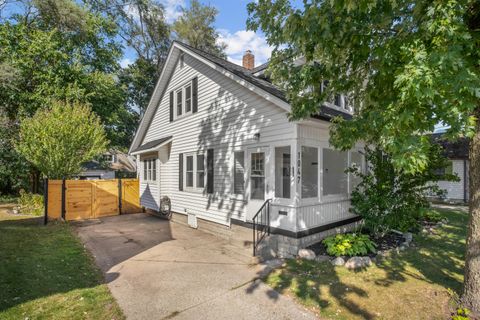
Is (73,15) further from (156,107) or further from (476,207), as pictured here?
(476,207)

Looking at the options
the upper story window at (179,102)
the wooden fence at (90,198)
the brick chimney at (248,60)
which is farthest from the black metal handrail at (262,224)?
the wooden fence at (90,198)

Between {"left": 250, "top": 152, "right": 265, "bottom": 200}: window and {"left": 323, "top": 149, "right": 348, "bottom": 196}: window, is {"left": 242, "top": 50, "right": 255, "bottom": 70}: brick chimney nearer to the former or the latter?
{"left": 323, "top": 149, "right": 348, "bottom": 196}: window

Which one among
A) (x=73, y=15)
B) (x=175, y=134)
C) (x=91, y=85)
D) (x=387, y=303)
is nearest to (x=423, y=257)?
(x=387, y=303)

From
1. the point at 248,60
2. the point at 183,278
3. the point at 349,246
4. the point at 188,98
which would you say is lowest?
the point at 183,278

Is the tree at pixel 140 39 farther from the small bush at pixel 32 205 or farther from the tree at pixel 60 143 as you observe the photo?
the tree at pixel 60 143

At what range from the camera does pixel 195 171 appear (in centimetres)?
1100

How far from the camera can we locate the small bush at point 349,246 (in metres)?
6.66

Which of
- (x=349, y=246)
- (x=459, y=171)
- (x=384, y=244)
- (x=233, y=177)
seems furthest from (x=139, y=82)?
(x=459, y=171)

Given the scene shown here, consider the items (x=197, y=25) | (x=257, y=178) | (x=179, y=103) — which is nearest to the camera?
(x=257, y=178)

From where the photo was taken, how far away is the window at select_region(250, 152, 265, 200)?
26.6 feet

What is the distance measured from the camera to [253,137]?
823 cm

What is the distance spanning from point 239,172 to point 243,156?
564 mm

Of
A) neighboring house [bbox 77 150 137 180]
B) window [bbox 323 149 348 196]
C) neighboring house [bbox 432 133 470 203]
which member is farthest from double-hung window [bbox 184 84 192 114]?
neighboring house [bbox 432 133 470 203]

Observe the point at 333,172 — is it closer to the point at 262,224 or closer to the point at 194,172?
the point at 262,224
